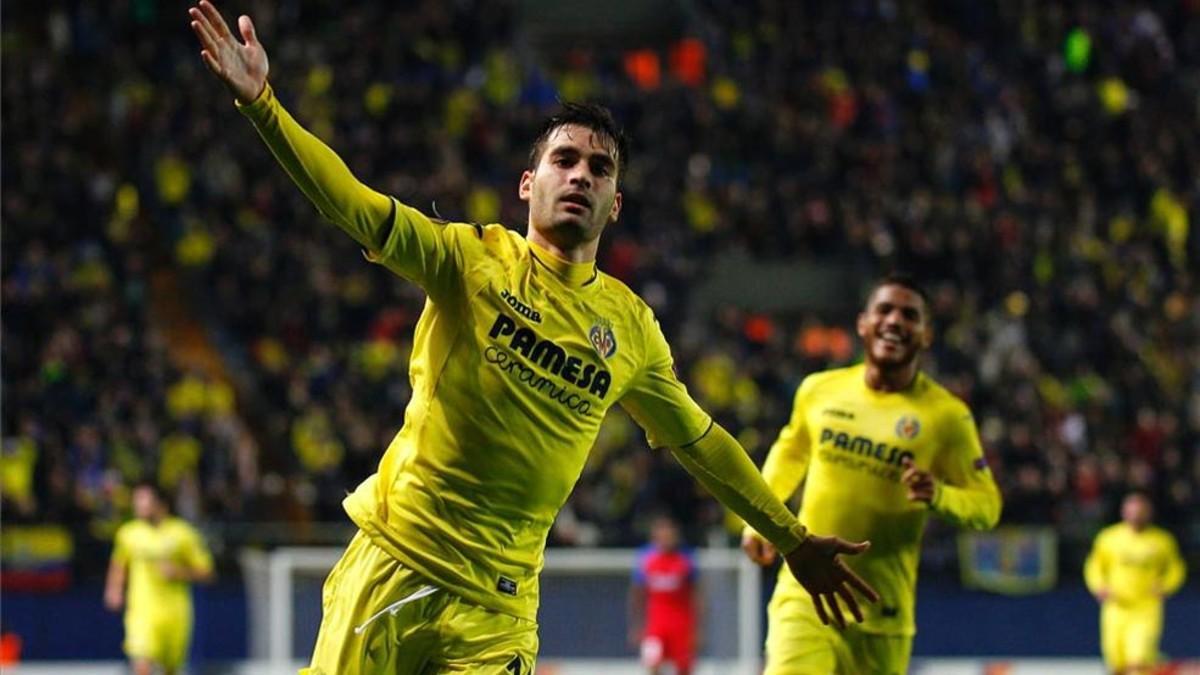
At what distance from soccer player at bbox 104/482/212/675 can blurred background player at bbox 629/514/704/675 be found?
12.3ft

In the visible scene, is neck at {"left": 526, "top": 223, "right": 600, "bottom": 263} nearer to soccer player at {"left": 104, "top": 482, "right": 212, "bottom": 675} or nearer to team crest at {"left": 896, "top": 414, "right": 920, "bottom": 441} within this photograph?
team crest at {"left": 896, "top": 414, "right": 920, "bottom": 441}

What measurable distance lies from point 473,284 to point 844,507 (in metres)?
3.40

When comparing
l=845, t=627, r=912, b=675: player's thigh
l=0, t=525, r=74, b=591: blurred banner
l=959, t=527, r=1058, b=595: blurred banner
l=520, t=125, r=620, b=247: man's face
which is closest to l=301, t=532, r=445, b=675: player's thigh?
l=520, t=125, r=620, b=247: man's face

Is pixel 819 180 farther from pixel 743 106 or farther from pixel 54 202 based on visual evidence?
pixel 54 202

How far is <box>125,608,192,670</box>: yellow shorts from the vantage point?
689 inches

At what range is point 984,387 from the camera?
927 inches

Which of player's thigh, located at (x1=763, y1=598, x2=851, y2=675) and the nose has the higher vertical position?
the nose

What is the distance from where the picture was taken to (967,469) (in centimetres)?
874

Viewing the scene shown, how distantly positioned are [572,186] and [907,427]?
339 centimetres

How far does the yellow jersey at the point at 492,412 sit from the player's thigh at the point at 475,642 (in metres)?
0.04

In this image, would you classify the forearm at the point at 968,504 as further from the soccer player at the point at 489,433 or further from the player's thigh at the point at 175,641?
the player's thigh at the point at 175,641

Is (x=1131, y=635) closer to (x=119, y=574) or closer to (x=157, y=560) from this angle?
(x=157, y=560)

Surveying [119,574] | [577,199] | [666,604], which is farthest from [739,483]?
[119,574]

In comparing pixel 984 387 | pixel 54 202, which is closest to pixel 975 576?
pixel 984 387
